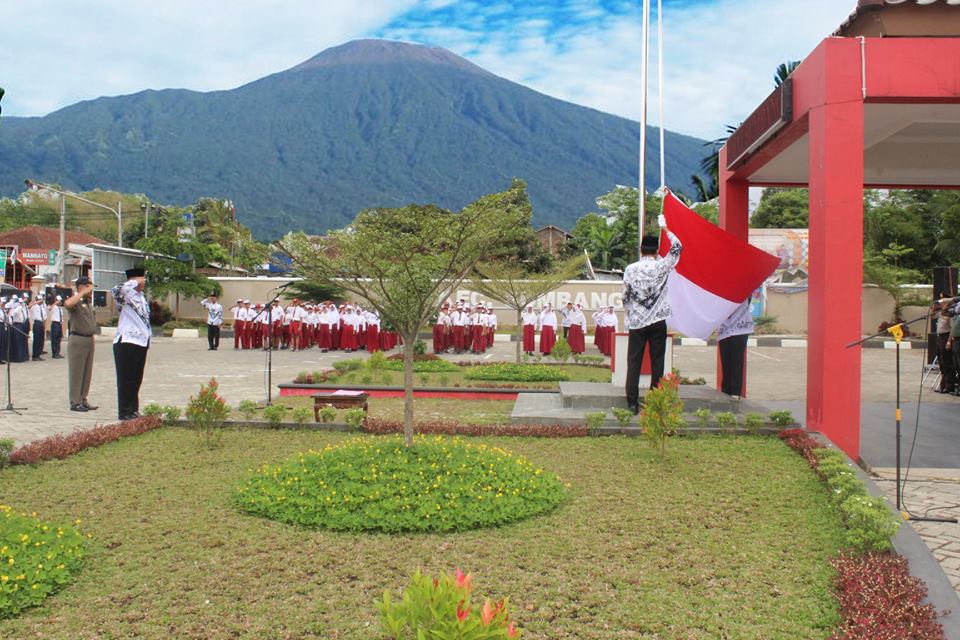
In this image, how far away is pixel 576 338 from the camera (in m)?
22.2

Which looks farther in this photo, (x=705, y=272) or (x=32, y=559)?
(x=705, y=272)

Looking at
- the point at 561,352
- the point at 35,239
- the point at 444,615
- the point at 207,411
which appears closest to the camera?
the point at 444,615

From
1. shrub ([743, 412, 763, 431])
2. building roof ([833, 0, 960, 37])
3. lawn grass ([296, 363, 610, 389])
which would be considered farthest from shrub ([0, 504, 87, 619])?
lawn grass ([296, 363, 610, 389])

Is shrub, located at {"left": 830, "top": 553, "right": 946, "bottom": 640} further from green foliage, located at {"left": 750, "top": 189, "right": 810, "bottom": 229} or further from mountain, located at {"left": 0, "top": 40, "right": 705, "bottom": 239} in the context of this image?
mountain, located at {"left": 0, "top": 40, "right": 705, "bottom": 239}

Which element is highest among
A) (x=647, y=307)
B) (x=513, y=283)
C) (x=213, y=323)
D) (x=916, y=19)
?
(x=916, y=19)

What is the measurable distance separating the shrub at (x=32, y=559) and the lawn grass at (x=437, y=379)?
310 inches

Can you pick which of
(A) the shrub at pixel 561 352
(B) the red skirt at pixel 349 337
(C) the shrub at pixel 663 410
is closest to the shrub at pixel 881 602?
(C) the shrub at pixel 663 410

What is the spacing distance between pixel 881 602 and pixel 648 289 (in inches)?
192

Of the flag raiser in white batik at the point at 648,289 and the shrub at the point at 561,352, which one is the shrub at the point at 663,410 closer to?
the flag raiser in white batik at the point at 648,289

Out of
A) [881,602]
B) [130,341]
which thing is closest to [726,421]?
[881,602]

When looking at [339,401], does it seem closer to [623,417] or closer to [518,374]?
Answer: [623,417]

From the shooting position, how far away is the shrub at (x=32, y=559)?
364cm

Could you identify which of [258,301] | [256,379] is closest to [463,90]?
[258,301]

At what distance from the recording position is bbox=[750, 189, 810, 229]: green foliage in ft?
148
